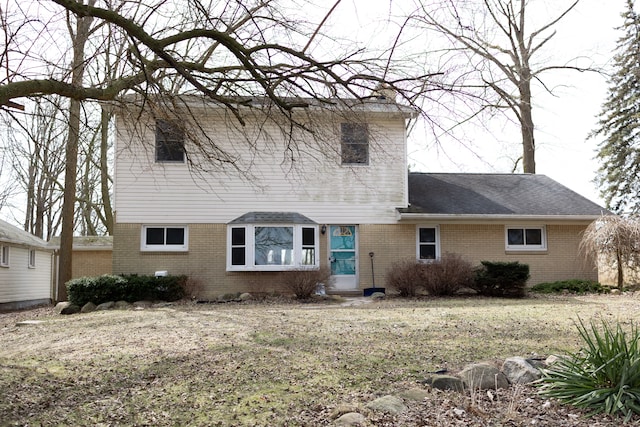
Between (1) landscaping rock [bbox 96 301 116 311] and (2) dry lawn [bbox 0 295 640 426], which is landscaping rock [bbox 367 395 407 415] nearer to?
(2) dry lawn [bbox 0 295 640 426]

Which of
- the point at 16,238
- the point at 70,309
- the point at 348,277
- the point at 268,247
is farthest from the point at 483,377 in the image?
the point at 16,238

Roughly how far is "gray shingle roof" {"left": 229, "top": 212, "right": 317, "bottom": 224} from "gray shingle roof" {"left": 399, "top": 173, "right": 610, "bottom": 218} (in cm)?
317

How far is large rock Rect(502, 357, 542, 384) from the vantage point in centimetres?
651

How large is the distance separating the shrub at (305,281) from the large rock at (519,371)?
935 centimetres

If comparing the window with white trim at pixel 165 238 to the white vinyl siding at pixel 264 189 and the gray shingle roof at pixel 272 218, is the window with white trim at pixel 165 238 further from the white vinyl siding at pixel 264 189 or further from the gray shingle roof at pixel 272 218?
the gray shingle roof at pixel 272 218

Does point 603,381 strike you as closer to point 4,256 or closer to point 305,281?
point 305,281

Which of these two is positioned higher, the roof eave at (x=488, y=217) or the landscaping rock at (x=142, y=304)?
the roof eave at (x=488, y=217)

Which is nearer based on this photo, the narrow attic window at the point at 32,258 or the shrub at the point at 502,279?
the shrub at the point at 502,279

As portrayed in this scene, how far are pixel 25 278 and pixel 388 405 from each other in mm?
21824

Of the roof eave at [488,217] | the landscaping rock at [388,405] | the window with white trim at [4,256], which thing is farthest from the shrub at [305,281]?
the window with white trim at [4,256]

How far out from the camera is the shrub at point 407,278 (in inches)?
642

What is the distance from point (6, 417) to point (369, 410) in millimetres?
3385

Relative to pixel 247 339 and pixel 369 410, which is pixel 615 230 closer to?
pixel 247 339

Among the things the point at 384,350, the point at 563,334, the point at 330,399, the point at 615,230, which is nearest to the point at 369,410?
the point at 330,399
